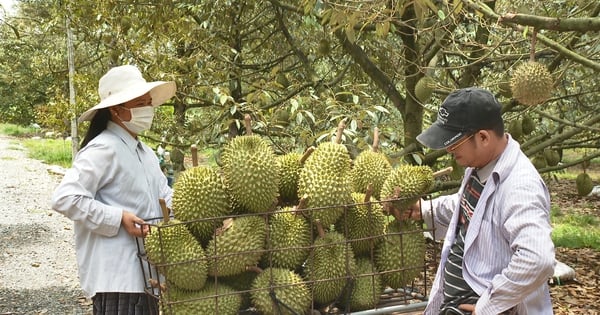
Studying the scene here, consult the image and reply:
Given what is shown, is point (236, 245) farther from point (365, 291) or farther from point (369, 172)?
point (369, 172)

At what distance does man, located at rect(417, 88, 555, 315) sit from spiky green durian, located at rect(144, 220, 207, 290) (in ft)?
2.43

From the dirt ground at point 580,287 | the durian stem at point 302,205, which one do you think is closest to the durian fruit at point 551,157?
the dirt ground at point 580,287

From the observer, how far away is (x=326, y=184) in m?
1.95

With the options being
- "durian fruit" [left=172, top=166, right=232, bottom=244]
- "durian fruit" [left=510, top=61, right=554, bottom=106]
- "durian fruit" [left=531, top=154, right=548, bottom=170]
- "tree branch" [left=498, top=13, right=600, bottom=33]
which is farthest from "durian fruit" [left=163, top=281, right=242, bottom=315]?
"durian fruit" [left=531, top=154, right=548, bottom=170]

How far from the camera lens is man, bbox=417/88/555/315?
161 centimetres

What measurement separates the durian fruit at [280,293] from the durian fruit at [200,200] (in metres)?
0.22

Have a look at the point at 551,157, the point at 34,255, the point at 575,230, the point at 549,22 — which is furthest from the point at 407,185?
the point at 575,230

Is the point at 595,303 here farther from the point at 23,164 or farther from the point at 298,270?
the point at 23,164

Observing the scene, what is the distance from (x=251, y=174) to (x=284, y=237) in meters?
0.23

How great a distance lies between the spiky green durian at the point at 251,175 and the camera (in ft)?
6.33

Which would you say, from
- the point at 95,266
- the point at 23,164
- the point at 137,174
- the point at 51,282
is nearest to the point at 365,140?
the point at 137,174

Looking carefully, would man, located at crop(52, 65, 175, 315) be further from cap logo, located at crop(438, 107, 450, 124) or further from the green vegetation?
the green vegetation

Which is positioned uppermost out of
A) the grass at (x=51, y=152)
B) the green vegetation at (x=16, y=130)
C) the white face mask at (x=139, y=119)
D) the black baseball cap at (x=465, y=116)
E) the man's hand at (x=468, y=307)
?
the green vegetation at (x=16, y=130)

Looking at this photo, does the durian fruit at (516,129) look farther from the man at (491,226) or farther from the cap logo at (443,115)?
the cap logo at (443,115)
